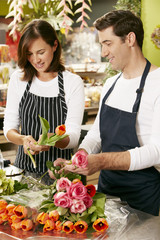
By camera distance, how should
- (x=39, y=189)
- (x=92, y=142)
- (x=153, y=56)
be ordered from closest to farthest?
(x=39, y=189) < (x=92, y=142) < (x=153, y=56)

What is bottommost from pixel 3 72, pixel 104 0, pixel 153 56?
pixel 3 72

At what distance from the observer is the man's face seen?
1.78 meters

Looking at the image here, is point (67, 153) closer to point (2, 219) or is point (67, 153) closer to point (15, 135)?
point (15, 135)

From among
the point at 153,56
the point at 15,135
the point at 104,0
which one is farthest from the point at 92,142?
the point at 104,0

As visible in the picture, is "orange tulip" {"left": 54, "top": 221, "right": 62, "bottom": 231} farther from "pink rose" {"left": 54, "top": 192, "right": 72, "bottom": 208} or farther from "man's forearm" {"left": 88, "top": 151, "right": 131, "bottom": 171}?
"man's forearm" {"left": 88, "top": 151, "right": 131, "bottom": 171}

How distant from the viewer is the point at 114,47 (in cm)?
179

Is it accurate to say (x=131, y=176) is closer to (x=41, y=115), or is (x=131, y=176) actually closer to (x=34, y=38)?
(x=41, y=115)

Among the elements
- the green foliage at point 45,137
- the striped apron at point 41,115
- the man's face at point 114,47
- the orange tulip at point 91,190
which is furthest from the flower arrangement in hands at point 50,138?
the striped apron at point 41,115

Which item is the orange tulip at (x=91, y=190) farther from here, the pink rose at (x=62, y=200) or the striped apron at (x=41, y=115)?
the striped apron at (x=41, y=115)

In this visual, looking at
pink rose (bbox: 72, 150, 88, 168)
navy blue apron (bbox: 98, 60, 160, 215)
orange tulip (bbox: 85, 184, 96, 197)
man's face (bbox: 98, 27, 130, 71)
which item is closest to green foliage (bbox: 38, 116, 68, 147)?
pink rose (bbox: 72, 150, 88, 168)

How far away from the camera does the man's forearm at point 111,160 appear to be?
4.94 feet

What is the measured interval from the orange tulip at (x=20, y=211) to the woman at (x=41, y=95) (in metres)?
0.83

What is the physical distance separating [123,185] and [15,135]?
745 millimetres

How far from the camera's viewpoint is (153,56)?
541 cm
